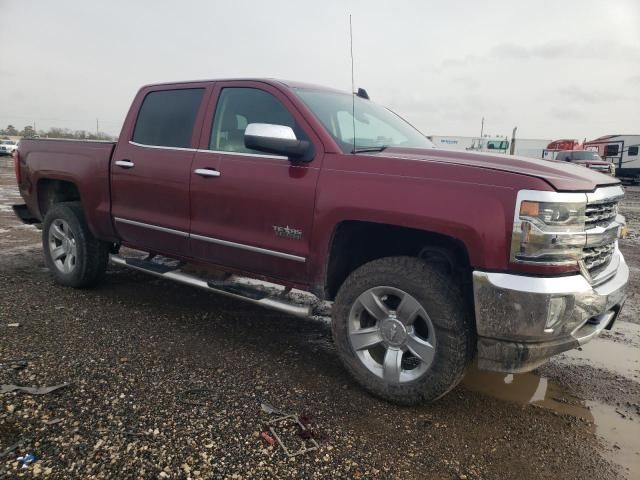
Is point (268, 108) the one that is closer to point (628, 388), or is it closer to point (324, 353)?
point (324, 353)

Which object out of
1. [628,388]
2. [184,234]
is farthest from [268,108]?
[628,388]

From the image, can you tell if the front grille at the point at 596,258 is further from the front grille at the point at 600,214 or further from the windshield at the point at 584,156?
the windshield at the point at 584,156

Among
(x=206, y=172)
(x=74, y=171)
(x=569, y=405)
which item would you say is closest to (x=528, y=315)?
(x=569, y=405)

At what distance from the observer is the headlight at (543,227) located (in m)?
2.49

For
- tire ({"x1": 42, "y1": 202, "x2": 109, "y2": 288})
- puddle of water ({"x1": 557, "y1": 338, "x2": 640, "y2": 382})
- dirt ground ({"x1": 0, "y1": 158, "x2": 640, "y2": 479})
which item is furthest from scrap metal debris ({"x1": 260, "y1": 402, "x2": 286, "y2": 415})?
tire ({"x1": 42, "y1": 202, "x2": 109, "y2": 288})

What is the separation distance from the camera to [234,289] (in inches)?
142

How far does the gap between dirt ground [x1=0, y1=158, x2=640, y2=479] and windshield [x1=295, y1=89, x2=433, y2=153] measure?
1.61m

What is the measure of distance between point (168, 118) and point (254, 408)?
8.45ft

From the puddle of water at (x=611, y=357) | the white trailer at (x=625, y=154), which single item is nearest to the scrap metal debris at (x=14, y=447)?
the puddle of water at (x=611, y=357)

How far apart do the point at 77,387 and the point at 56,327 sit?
45.9 inches

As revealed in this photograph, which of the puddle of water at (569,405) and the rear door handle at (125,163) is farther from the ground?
the rear door handle at (125,163)

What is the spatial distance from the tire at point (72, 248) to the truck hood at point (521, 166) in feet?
10.2

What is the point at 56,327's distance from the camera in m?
3.94

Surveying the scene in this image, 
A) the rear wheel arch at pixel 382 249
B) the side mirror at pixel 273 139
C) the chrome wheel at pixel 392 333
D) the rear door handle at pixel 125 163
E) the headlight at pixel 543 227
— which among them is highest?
the side mirror at pixel 273 139
